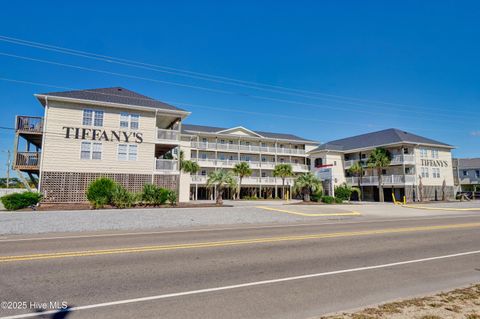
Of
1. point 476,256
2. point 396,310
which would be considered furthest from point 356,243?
point 396,310

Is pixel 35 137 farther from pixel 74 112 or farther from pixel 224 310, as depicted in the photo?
pixel 224 310

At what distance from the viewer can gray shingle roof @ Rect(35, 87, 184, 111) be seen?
2578cm

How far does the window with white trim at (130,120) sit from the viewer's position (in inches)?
1059

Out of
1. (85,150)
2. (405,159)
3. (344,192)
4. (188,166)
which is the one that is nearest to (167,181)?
(85,150)

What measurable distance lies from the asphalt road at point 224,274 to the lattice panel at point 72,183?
15.5 metres

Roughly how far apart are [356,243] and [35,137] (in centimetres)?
2746

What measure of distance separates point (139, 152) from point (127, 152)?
1.06 meters

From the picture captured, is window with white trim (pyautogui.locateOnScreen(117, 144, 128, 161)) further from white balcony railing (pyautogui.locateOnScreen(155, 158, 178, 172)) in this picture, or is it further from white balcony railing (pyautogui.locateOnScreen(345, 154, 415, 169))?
white balcony railing (pyautogui.locateOnScreen(345, 154, 415, 169))

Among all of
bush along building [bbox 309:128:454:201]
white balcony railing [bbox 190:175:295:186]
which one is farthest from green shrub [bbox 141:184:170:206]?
bush along building [bbox 309:128:454:201]

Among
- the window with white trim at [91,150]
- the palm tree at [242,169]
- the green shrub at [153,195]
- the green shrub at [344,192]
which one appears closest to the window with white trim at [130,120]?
the window with white trim at [91,150]

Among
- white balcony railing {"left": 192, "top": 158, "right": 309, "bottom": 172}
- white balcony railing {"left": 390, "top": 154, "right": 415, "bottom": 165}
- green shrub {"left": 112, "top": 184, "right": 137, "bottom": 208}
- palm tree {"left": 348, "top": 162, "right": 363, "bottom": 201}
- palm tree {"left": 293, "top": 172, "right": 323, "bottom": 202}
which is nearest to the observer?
A: green shrub {"left": 112, "top": 184, "right": 137, "bottom": 208}

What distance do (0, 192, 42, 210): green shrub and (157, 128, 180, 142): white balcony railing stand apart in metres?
11.4

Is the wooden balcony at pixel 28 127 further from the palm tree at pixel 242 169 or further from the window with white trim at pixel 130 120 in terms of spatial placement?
the palm tree at pixel 242 169

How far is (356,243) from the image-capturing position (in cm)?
959
